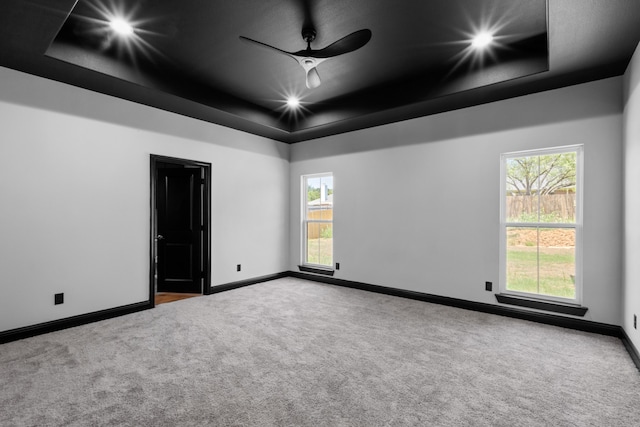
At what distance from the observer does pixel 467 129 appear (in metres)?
4.08

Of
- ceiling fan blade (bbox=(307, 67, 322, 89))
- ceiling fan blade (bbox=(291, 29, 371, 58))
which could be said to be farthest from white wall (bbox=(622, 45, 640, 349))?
ceiling fan blade (bbox=(307, 67, 322, 89))

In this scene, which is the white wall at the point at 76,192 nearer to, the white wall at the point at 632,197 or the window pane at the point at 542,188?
the window pane at the point at 542,188

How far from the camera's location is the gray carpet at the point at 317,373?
73.9 inches

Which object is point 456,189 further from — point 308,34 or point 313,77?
point 308,34

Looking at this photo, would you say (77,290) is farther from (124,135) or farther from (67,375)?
(124,135)

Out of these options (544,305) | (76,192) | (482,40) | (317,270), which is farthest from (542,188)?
(76,192)

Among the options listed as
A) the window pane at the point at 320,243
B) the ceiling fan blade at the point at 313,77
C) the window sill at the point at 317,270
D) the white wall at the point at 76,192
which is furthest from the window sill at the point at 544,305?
the white wall at the point at 76,192

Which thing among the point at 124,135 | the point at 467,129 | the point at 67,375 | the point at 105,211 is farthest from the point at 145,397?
the point at 467,129

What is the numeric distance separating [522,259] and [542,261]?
194mm

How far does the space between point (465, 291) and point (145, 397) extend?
3.63 metres

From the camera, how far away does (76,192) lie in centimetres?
343

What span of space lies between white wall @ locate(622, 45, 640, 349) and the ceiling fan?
91.7 inches

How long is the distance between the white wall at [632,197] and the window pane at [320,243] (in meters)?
3.73

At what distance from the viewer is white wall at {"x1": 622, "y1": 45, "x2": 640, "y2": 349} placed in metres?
2.58
